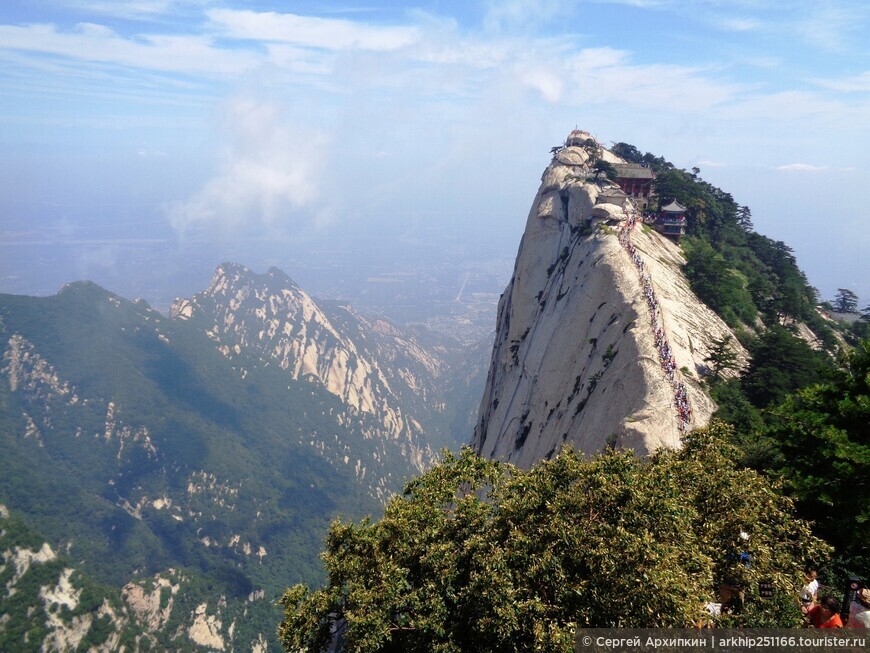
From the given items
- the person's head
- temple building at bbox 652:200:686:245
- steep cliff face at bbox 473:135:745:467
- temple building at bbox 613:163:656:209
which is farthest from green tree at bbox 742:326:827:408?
temple building at bbox 613:163:656:209

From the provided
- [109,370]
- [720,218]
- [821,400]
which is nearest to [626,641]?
[821,400]

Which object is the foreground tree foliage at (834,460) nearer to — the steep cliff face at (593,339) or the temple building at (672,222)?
the steep cliff face at (593,339)

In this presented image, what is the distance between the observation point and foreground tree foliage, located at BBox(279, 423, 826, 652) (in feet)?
39.3

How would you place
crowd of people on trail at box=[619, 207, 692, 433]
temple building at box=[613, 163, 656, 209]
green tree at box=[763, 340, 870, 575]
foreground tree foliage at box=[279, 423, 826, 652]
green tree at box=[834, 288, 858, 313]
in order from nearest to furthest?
foreground tree foliage at box=[279, 423, 826, 652] → green tree at box=[763, 340, 870, 575] → crowd of people on trail at box=[619, 207, 692, 433] → temple building at box=[613, 163, 656, 209] → green tree at box=[834, 288, 858, 313]

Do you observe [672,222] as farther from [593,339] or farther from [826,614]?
[826,614]

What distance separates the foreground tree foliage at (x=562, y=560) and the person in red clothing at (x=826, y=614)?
1.47m

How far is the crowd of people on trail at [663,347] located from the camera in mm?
26406

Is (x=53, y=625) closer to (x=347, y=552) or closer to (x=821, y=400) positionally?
(x=347, y=552)

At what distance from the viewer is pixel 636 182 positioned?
70438 millimetres

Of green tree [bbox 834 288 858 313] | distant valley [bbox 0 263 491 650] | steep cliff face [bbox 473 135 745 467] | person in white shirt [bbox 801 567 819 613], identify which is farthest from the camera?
distant valley [bbox 0 263 491 650]

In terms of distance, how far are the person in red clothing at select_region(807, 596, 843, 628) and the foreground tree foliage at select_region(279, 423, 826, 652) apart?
1.47 meters

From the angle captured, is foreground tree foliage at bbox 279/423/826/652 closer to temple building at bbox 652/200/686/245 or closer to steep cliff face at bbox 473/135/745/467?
steep cliff face at bbox 473/135/745/467

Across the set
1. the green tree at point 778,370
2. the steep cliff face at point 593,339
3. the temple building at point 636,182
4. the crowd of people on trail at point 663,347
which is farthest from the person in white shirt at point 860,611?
the temple building at point 636,182

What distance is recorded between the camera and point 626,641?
1162 cm
